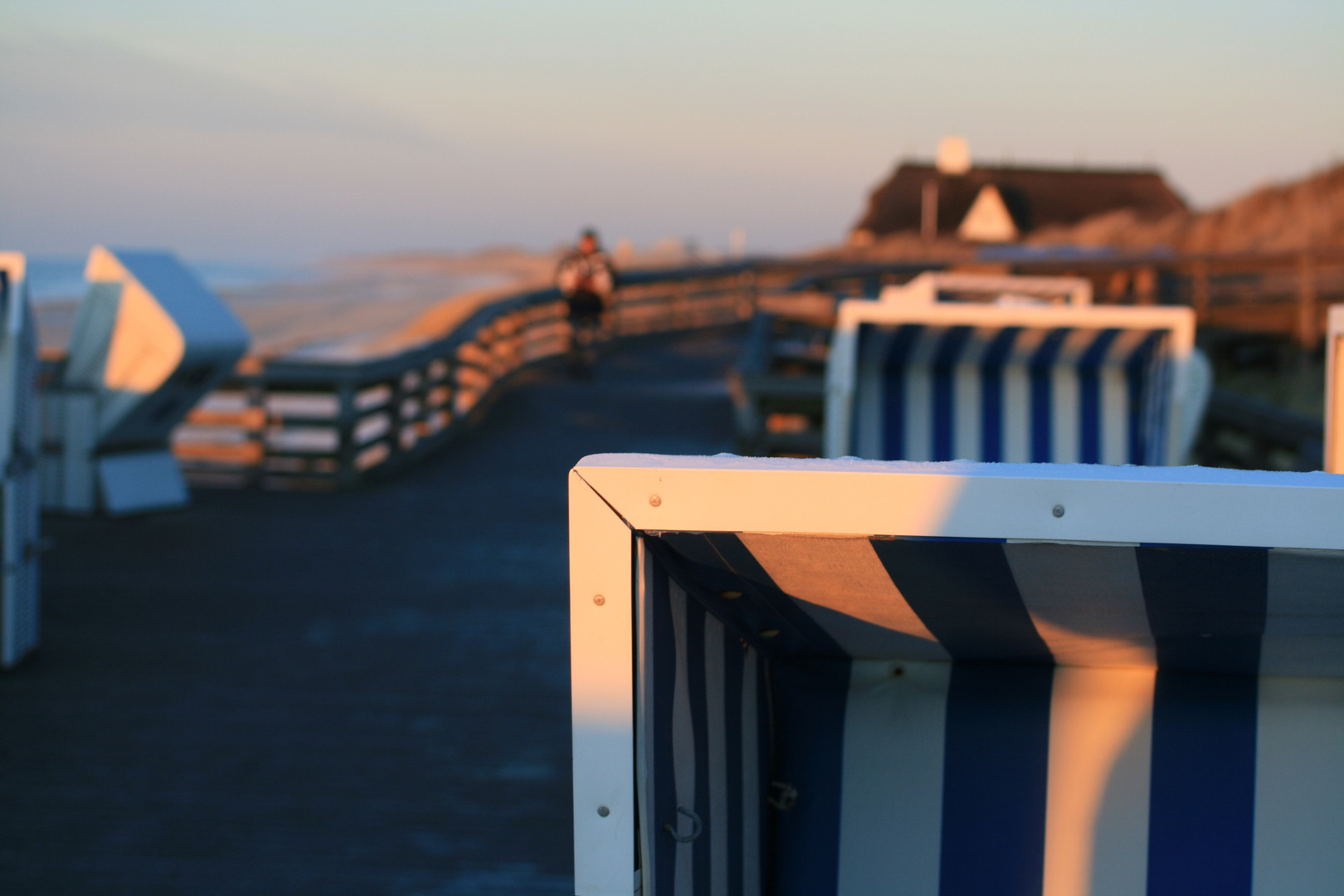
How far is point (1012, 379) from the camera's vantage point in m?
6.94

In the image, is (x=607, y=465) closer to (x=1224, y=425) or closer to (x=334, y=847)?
(x=334, y=847)

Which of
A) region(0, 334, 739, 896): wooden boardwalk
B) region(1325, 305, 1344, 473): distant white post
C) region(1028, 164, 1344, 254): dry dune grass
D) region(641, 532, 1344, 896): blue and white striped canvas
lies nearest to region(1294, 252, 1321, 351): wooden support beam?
region(1028, 164, 1344, 254): dry dune grass

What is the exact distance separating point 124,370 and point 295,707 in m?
3.99

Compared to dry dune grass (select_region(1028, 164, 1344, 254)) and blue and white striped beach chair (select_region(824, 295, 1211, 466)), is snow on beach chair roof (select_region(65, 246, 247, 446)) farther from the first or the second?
dry dune grass (select_region(1028, 164, 1344, 254))

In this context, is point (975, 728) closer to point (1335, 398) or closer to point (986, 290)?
point (1335, 398)

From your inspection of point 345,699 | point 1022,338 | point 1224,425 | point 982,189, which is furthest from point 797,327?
point 982,189

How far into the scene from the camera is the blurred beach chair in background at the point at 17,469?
5160 millimetres

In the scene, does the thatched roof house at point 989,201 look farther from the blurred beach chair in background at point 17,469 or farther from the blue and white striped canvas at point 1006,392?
the blurred beach chair in background at point 17,469

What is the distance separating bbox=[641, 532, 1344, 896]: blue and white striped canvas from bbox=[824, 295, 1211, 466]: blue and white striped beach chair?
4282 millimetres

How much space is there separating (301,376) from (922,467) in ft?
27.3

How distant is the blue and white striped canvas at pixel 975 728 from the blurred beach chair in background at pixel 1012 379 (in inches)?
169

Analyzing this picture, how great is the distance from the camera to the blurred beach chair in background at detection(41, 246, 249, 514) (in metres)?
8.02

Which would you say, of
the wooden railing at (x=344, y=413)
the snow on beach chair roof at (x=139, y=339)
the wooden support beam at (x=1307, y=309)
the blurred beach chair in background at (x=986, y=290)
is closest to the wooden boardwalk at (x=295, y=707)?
the wooden railing at (x=344, y=413)

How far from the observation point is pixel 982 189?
7056 cm
